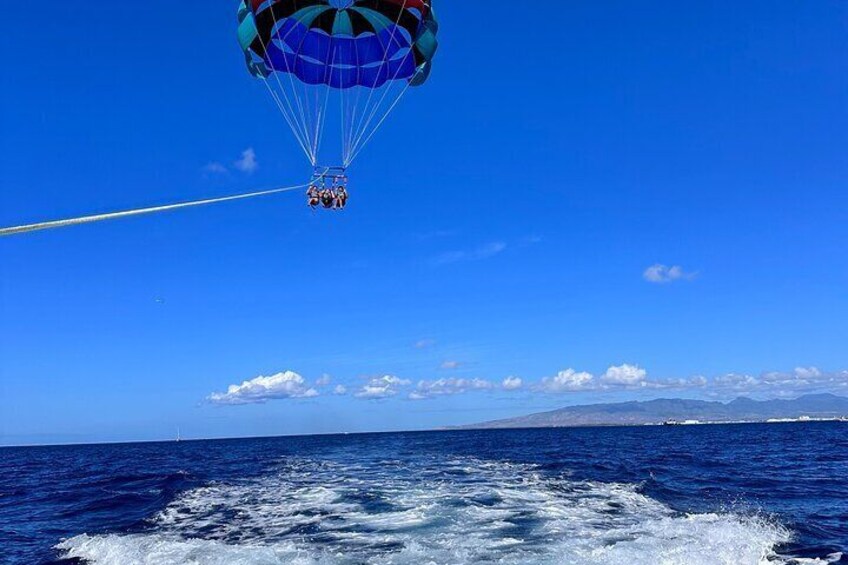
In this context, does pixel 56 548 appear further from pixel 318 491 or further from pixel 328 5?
pixel 328 5

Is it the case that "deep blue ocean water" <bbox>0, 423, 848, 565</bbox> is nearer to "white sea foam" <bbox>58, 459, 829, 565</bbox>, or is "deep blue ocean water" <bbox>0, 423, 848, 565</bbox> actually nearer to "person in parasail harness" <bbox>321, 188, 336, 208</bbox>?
"white sea foam" <bbox>58, 459, 829, 565</bbox>

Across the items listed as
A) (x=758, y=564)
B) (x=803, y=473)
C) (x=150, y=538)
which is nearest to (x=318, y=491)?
(x=150, y=538)

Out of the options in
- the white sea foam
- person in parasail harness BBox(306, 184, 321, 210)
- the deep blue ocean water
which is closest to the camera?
the white sea foam

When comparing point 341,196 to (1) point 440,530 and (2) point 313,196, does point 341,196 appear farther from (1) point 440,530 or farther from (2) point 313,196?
(1) point 440,530

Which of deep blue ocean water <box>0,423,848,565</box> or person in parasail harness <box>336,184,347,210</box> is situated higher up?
person in parasail harness <box>336,184,347,210</box>

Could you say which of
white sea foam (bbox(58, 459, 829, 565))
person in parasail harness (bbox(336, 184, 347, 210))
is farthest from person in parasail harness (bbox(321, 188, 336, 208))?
white sea foam (bbox(58, 459, 829, 565))

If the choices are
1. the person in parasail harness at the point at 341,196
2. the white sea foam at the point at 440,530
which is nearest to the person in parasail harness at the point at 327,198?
the person in parasail harness at the point at 341,196

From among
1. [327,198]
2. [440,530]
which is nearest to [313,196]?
[327,198]

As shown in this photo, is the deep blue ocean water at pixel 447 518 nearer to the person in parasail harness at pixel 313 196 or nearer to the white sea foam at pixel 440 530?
the white sea foam at pixel 440 530
